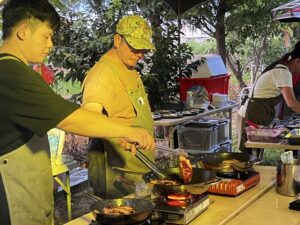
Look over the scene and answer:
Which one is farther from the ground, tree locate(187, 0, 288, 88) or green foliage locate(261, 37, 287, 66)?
tree locate(187, 0, 288, 88)

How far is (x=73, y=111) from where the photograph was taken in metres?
1.48

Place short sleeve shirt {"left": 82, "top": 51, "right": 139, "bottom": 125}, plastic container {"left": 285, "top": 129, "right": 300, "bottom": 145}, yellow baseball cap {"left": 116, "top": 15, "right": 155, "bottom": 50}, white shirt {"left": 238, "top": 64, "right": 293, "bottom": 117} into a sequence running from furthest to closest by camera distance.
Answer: white shirt {"left": 238, "top": 64, "right": 293, "bottom": 117} → plastic container {"left": 285, "top": 129, "right": 300, "bottom": 145} → yellow baseball cap {"left": 116, "top": 15, "right": 155, "bottom": 50} → short sleeve shirt {"left": 82, "top": 51, "right": 139, "bottom": 125}

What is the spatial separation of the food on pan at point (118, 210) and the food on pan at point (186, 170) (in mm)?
345

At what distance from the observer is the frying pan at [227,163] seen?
2047 mm

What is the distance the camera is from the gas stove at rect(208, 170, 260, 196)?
193cm

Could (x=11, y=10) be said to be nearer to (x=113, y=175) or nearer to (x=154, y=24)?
(x=113, y=175)

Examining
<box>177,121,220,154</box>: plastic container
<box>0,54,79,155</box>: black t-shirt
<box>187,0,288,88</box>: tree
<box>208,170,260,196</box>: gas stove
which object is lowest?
<box>177,121,220,154</box>: plastic container

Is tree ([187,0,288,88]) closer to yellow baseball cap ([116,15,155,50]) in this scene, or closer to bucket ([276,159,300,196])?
yellow baseball cap ([116,15,155,50])

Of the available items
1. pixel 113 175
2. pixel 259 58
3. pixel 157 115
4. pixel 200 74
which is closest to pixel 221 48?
pixel 259 58

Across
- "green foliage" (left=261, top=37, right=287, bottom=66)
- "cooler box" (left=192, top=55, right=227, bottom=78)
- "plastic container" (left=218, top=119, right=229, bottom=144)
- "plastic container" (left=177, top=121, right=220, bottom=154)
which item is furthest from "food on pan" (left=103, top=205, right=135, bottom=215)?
"green foliage" (left=261, top=37, right=287, bottom=66)

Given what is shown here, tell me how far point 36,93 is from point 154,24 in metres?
4.25

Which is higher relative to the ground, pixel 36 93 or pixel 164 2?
pixel 164 2

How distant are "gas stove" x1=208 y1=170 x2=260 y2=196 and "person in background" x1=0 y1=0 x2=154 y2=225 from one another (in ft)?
1.45

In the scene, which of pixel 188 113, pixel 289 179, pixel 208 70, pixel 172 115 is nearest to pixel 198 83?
pixel 208 70
